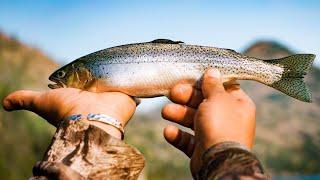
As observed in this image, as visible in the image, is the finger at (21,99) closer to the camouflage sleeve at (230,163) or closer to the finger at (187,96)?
the finger at (187,96)

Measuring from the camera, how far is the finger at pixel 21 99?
144 inches

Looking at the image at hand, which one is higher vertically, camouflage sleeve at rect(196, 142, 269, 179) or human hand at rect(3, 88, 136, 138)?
camouflage sleeve at rect(196, 142, 269, 179)

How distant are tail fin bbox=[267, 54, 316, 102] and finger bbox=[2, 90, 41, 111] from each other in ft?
5.75

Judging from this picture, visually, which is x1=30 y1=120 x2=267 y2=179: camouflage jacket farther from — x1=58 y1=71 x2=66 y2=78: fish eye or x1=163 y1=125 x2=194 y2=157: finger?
x1=58 y1=71 x2=66 y2=78: fish eye

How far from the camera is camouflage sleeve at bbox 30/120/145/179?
103 inches

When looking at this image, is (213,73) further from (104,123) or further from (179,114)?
(104,123)

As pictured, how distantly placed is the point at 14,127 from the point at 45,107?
31.0 feet

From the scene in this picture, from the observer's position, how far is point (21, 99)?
3654 mm

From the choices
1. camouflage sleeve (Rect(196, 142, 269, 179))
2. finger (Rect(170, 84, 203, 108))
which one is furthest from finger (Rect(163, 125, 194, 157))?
camouflage sleeve (Rect(196, 142, 269, 179))

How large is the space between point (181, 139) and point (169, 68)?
69cm

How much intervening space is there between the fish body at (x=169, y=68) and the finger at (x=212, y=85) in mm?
405

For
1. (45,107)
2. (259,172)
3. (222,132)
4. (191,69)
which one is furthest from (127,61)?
(259,172)

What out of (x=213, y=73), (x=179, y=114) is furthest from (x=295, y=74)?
(x=179, y=114)

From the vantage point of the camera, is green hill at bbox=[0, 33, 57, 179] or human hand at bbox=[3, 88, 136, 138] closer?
human hand at bbox=[3, 88, 136, 138]
